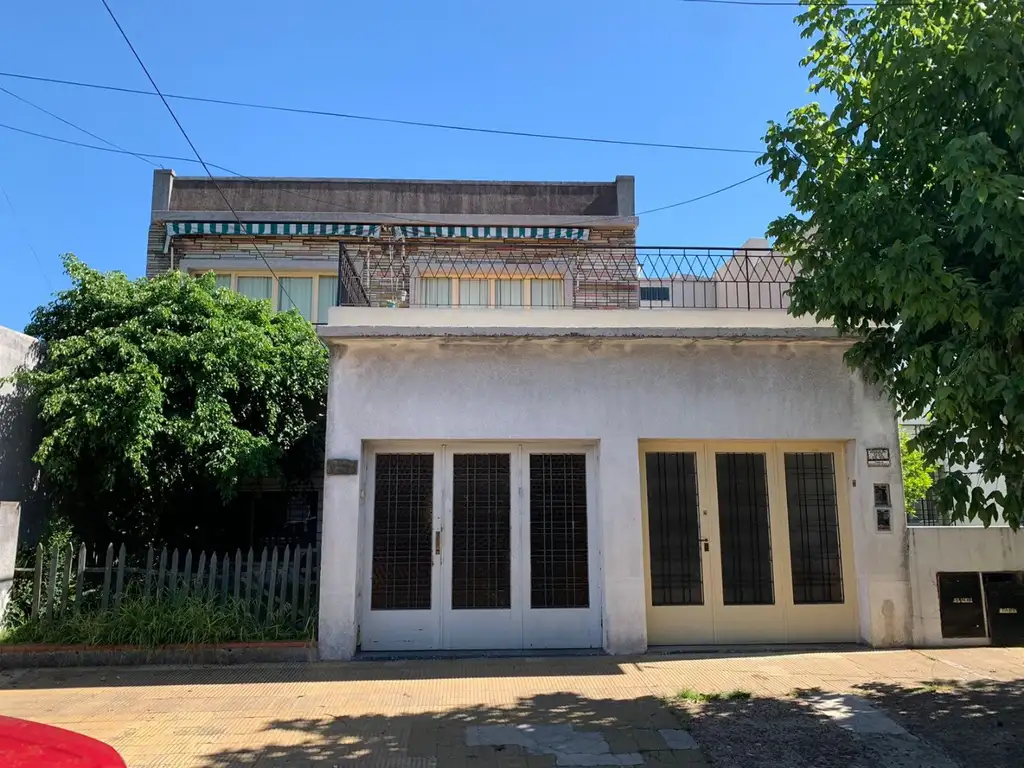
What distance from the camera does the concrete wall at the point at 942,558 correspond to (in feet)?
26.0

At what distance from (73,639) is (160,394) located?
8.71ft

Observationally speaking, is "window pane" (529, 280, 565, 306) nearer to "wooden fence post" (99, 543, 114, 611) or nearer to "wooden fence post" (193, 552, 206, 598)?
"wooden fence post" (193, 552, 206, 598)

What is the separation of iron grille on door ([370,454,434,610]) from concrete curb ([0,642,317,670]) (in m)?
0.97

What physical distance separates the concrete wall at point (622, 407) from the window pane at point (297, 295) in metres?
5.59

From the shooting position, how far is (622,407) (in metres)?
8.04

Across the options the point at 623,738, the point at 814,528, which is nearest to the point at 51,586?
the point at 623,738

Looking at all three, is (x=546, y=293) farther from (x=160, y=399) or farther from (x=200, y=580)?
(x=200, y=580)

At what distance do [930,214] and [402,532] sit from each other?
19.2 feet

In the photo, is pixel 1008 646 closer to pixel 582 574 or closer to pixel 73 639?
pixel 582 574

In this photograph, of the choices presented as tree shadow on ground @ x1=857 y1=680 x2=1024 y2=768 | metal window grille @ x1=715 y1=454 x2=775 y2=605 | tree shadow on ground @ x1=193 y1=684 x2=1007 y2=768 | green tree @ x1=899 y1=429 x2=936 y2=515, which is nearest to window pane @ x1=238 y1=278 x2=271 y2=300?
metal window grille @ x1=715 y1=454 x2=775 y2=605

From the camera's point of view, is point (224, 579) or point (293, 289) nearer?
point (224, 579)

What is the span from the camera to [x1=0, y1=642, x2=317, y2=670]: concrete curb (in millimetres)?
7316

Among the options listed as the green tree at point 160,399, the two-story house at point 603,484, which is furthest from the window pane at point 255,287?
the two-story house at point 603,484

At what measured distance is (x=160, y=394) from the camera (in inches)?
320
